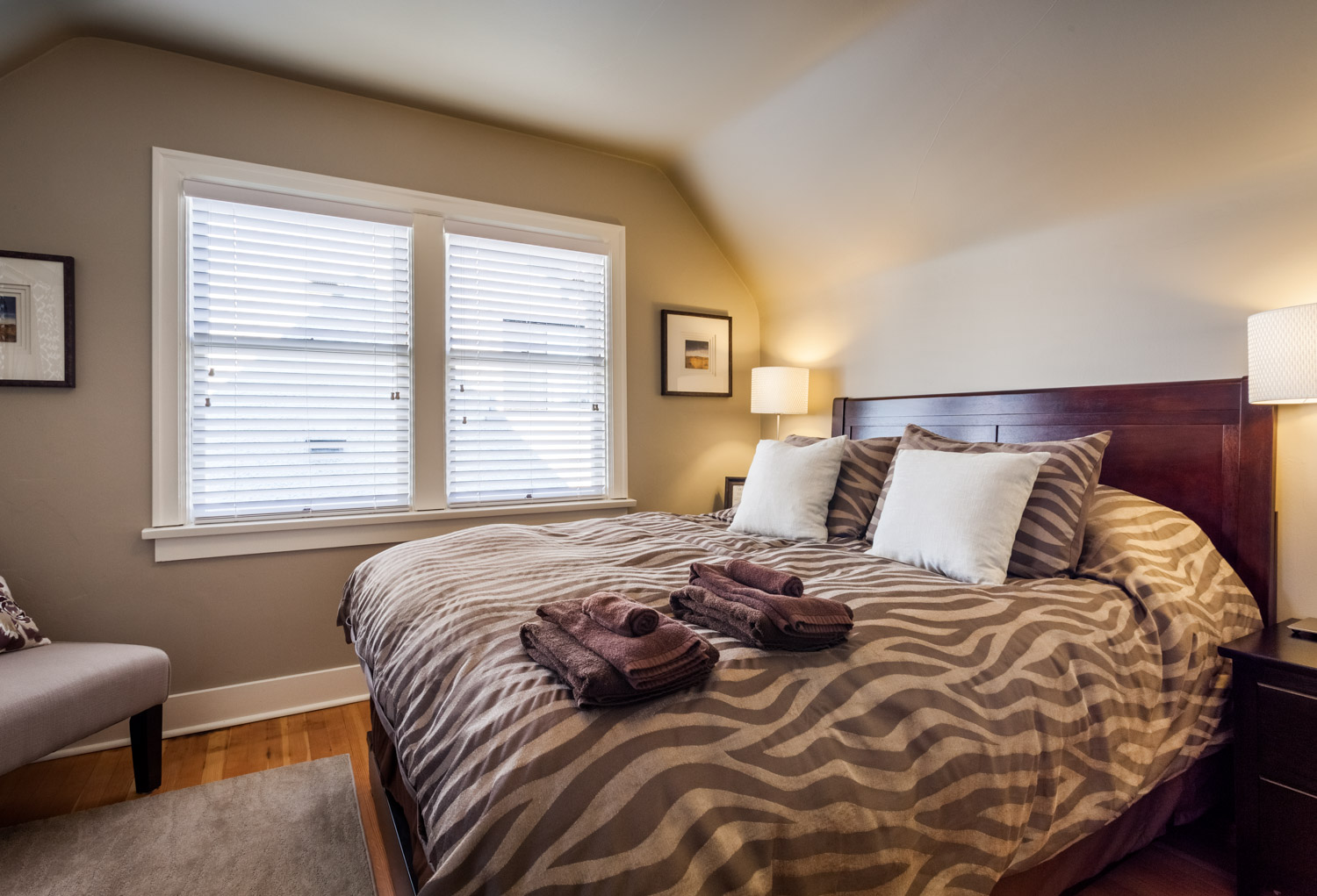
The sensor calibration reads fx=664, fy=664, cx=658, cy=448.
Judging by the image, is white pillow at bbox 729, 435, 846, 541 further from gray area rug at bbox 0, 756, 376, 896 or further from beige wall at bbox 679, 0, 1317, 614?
gray area rug at bbox 0, 756, 376, 896

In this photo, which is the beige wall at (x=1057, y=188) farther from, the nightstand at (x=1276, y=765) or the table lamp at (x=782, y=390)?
the nightstand at (x=1276, y=765)

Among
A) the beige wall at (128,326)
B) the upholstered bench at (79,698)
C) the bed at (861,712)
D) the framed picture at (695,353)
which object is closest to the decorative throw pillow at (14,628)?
the upholstered bench at (79,698)

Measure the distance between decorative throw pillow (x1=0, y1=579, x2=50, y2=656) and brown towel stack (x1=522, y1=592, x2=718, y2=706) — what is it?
2.06 m

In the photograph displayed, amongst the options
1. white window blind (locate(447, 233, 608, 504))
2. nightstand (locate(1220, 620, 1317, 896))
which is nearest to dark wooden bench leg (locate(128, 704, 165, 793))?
Answer: white window blind (locate(447, 233, 608, 504))

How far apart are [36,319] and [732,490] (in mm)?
3141

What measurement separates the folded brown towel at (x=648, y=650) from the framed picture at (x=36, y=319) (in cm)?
250

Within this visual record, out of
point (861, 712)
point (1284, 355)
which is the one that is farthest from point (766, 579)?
point (1284, 355)

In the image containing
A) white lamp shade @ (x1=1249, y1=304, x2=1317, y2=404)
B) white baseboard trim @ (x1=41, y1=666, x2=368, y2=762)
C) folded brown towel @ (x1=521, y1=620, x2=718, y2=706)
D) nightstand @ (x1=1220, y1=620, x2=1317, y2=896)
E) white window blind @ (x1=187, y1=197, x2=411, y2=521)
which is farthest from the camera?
white window blind @ (x1=187, y1=197, x2=411, y2=521)

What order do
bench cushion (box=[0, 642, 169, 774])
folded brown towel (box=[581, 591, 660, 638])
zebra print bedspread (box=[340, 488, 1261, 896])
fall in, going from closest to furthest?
1. zebra print bedspread (box=[340, 488, 1261, 896])
2. folded brown towel (box=[581, 591, 660, 638])
3. bench cushion (box=[0, 642, 169, 774])

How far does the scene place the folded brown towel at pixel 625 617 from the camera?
3.76 feet

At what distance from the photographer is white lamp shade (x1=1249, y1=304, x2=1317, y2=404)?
1705 millimetres

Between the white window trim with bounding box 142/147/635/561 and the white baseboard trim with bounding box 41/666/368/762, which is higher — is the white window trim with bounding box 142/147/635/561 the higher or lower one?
the higher one

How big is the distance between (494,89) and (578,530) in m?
2.01

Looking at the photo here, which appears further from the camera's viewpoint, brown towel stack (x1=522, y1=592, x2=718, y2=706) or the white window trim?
the white window trim
